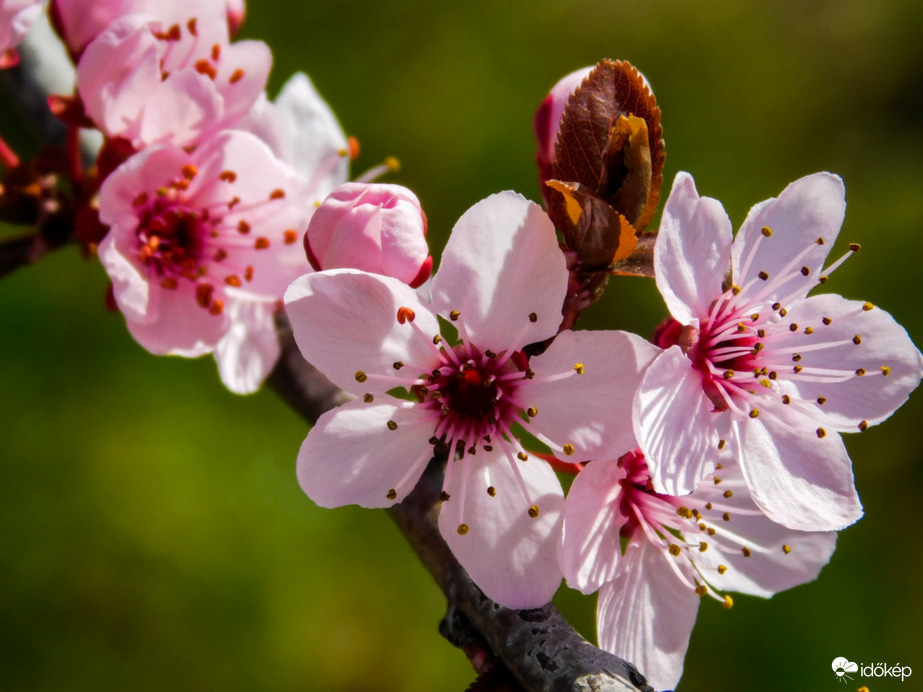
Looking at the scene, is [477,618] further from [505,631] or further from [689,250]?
[689,250]

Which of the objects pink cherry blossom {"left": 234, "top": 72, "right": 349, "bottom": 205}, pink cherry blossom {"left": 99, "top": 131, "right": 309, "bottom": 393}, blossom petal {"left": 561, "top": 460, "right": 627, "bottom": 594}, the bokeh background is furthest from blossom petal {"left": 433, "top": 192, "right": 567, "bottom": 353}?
the bokeh background

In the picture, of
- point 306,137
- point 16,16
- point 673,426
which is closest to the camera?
point 673,426

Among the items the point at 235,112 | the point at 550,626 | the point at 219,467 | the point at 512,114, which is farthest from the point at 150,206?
the point at 512,114

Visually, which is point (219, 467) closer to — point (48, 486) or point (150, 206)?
point (48, 486)

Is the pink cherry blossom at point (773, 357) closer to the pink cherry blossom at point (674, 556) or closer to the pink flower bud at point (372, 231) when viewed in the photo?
the pink cherry blossom at point (674, 556)

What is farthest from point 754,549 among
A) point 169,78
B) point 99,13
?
point 99,13
